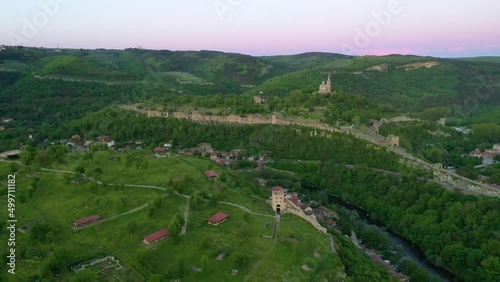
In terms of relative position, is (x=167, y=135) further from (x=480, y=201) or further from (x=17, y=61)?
(x=17, y=61)

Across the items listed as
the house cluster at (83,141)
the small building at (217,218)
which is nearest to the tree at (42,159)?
the house cluster at (83,141)

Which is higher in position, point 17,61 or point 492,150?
point 17,61

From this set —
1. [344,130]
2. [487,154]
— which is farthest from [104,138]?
[487,154]

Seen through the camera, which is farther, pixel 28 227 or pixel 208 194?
pixel 208 194

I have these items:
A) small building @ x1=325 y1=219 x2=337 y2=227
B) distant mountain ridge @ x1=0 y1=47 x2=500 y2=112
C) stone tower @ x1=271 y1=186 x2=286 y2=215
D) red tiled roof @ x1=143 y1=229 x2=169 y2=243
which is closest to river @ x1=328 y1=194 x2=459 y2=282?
small building @ x1=325 y1=219 x2=337 y2=227

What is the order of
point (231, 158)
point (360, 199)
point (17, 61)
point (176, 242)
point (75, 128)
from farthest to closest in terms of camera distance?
point (17, 61)
point (75, 128)
point (231, 158)
point (360, 199)
point (176, 242)

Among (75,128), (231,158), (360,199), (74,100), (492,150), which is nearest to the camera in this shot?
(360,199)

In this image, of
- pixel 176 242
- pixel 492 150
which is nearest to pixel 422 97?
pixel 492 150

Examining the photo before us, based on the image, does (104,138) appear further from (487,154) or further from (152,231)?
(487,154)
